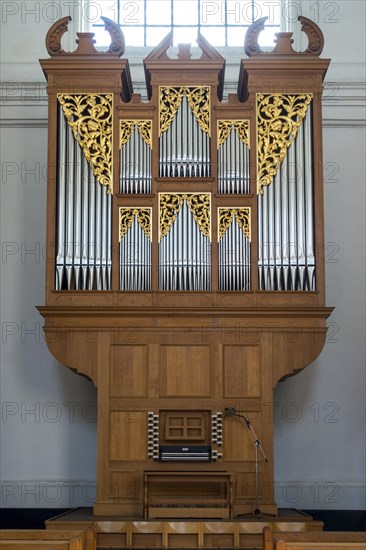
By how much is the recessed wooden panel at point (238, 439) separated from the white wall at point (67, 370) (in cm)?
144

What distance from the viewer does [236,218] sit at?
8.70m

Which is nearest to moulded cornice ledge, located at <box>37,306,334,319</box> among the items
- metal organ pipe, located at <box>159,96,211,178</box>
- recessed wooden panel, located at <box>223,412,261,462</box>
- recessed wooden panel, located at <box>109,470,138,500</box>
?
recessed wooden panel, located at <box>223,412,261,462</box>

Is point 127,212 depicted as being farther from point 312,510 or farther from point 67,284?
point 312,510

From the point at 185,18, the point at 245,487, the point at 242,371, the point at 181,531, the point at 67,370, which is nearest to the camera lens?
the point at 181,531

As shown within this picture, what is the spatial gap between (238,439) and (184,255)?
1.78 metres

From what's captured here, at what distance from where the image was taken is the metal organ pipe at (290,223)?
8586mm

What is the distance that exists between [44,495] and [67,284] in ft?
8.26

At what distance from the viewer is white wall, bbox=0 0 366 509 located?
32.0 feet

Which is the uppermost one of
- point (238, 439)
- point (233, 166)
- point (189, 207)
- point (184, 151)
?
point (184, 151)

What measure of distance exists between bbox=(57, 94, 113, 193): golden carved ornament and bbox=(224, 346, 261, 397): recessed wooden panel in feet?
6.42

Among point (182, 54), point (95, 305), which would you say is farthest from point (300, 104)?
point (95, 305)

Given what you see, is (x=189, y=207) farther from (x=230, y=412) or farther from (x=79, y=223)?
(x=230, y=412)

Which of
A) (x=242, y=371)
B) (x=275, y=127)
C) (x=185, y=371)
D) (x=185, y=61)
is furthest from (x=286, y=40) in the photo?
(x=185, y=371)

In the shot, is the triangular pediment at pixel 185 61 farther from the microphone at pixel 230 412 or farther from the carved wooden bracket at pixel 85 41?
the microphone at pixel 230 412
